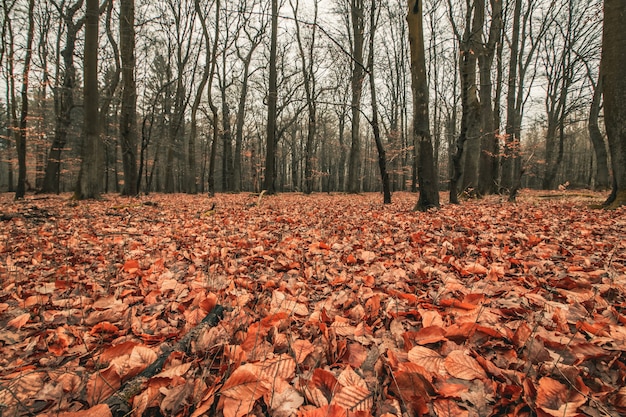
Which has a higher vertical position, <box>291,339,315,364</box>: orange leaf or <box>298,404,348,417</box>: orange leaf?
<box>298,404,348,417</box>: orange leaf

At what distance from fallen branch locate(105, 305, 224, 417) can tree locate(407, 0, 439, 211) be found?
5524 mm

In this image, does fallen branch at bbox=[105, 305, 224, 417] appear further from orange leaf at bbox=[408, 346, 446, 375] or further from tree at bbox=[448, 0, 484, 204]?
tree at bbox=[448, 0, 484, 204]

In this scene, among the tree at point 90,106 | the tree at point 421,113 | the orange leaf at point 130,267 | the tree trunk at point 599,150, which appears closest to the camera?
the orange leaf at point 130,267

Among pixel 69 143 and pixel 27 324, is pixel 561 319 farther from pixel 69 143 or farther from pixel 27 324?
pixel 69 143

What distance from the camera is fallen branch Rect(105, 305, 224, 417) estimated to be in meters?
1.00

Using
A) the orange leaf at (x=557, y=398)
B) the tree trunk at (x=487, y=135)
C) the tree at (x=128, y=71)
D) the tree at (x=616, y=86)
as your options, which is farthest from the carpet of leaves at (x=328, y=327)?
the tree at (x=128, y=71)

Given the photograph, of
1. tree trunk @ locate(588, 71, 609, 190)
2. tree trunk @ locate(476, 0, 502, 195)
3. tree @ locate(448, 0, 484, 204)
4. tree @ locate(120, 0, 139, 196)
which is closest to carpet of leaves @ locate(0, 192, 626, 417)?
tree @ locate(448, 0, 484, 204)

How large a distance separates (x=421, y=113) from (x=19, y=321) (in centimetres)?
662

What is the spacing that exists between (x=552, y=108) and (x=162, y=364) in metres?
27.3

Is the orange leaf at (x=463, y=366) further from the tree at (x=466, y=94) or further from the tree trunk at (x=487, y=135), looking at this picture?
the tree trunk at (x=487, y=135)

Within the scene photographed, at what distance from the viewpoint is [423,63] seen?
20.5ft

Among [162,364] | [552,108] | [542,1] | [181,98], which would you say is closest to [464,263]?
[162,364]

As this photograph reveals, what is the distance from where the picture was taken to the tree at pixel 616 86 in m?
5.13

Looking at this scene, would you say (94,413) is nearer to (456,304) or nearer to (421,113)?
(456,304)
